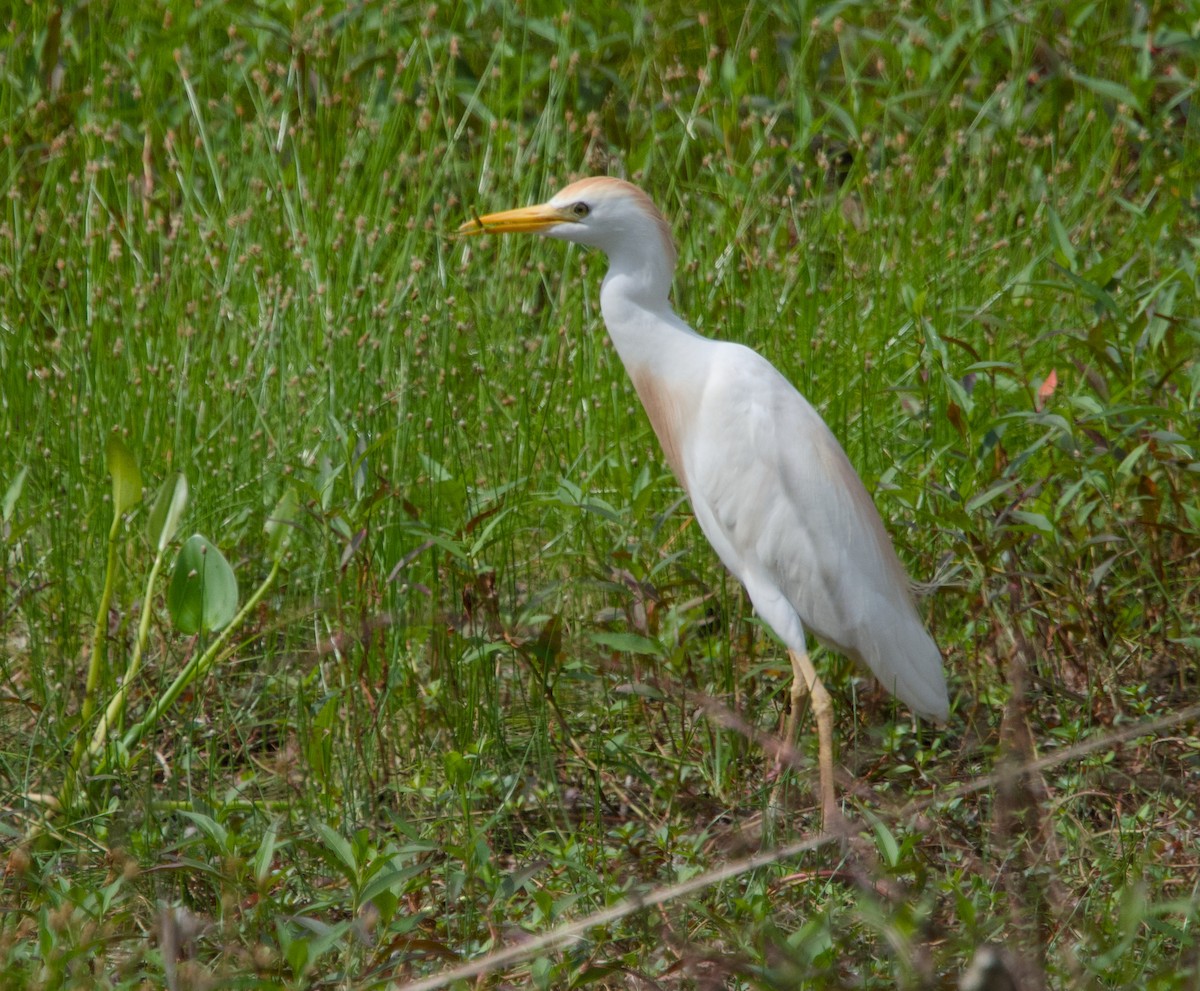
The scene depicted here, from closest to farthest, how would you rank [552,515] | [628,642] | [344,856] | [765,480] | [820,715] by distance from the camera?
[344,856]
[628,642]
[820,715]
[765,480]
[552,515]

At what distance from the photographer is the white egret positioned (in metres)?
2.63

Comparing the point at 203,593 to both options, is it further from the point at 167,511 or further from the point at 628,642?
the point at 628,642

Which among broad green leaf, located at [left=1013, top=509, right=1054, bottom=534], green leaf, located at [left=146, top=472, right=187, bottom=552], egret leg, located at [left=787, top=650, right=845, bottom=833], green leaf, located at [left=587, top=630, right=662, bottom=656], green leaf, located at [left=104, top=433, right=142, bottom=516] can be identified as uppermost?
broad green leaf, located at [left=1013, top=509, right=1054, bottom=534]

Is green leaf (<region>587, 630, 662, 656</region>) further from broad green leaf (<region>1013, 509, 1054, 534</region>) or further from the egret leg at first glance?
broad green leaf (<region>1013, 509, 1054, 534</region>)

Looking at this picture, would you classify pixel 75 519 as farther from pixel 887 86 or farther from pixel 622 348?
pixel 887 86

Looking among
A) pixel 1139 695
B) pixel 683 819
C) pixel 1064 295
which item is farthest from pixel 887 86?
pixel 683 819

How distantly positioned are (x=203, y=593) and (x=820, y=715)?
40.7 inches

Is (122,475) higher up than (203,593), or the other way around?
(122,475)

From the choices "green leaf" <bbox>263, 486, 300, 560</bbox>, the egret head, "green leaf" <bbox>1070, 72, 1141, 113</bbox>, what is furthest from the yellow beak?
"green leaf" <bbox>1070, 72, 1141, 113</bbox>

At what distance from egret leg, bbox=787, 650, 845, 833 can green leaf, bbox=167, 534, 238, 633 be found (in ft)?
3.14

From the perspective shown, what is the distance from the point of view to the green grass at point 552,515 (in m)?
1.94

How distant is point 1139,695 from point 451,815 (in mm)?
1211

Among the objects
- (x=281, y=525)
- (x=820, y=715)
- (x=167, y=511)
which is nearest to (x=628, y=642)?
(x=820, y=715)

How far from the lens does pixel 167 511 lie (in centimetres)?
236
